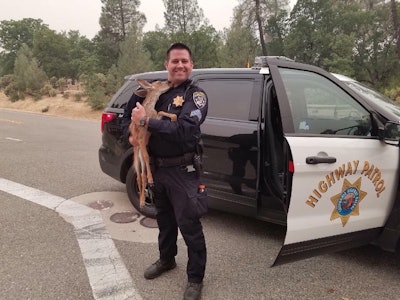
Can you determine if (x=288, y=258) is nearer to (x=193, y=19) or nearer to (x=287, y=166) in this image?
(x=287, y=166)

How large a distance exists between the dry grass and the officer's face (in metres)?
17.4

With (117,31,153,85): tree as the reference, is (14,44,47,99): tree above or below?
below

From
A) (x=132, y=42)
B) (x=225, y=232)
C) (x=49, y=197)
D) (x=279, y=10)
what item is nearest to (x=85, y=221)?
(x=49, y=197)

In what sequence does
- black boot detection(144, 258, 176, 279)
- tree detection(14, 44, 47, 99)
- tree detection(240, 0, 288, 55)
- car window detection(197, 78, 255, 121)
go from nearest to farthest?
black boot detection(144, 258, 176, 279), car window detection(197, 78, 255, 121), tree detection(240, 0, 288, 55), tree detection(14, 44, 47, 99)

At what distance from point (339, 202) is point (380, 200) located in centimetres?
38

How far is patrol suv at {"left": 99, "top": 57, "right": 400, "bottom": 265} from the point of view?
2498 mm

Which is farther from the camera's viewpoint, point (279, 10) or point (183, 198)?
point (279, 10)

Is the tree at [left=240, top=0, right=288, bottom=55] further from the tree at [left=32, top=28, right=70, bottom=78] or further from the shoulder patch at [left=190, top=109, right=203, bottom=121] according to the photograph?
the tree at [left=32, top=28, right=70, bottom=78]

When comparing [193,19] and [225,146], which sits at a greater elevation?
[193,19]

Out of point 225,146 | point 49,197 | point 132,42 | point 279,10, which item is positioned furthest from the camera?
point 279,10

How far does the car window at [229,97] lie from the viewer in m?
3.58

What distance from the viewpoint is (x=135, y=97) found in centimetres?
270

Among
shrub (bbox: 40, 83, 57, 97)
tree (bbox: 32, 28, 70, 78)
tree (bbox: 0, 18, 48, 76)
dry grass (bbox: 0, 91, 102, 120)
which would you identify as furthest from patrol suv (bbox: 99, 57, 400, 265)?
tree (bbox: 0, 18, 48, 76)

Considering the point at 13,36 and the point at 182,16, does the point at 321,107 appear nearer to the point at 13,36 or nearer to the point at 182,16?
the point at 182,16
